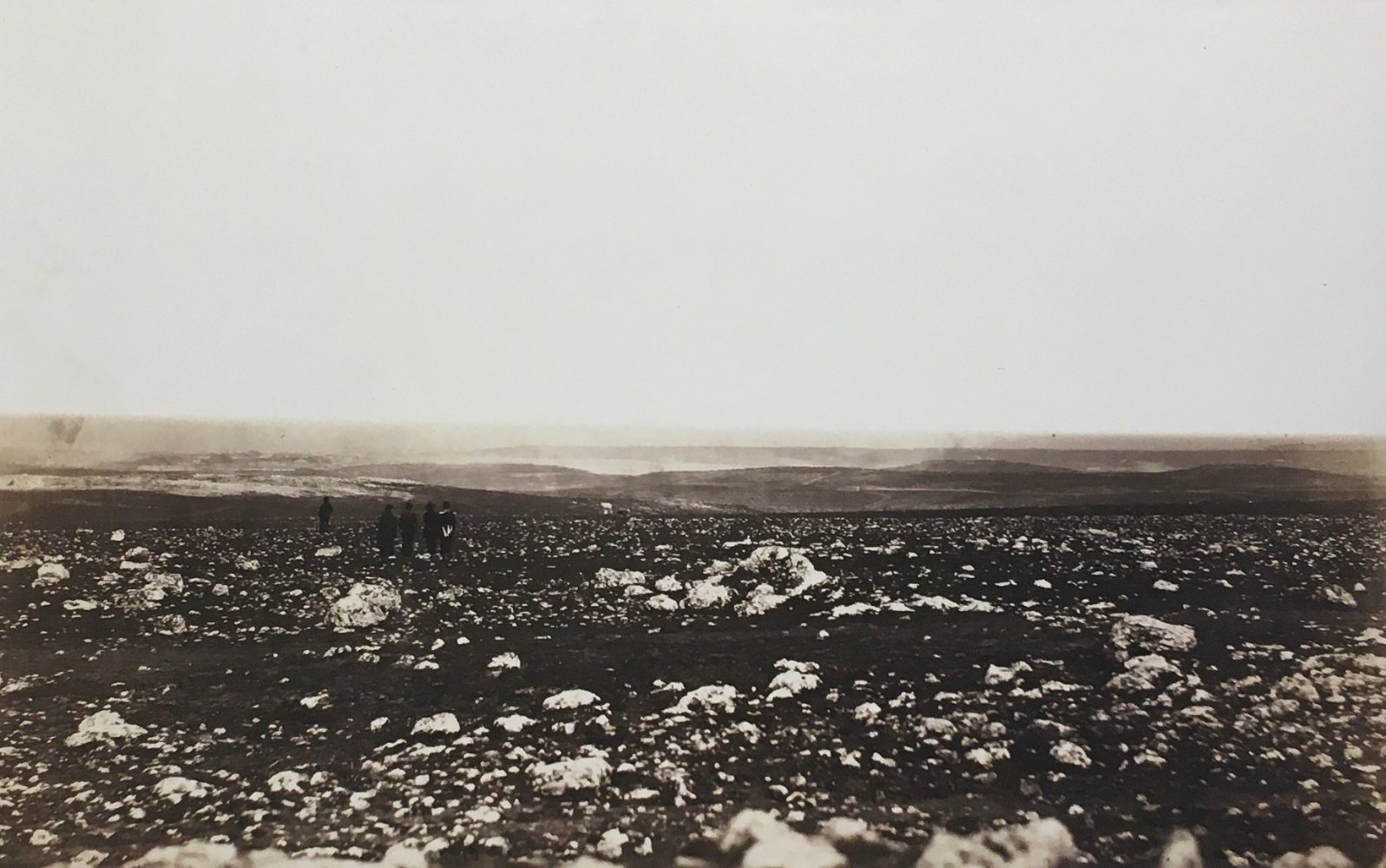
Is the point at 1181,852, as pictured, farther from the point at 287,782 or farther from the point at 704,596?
the point at 287,782

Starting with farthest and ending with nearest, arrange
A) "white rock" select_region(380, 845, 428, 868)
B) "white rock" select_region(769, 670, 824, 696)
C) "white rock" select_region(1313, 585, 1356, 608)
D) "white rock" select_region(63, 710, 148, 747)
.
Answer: "white rock" select_region(1313, 585, 1356, 608)
"white rock" select_region(769, 670, 824, 696)
"white rock" select_region(63, 710, 148, 747)
"white rock" select_region(380, 845, 428, 868)

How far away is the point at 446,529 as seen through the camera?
1.77 m

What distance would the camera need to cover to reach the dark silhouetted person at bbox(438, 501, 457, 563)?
177 centimetres

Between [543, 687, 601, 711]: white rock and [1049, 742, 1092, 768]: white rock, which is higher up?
[543, 687, 601, 711]: white rock

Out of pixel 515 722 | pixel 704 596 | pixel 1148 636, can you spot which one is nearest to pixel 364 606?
pixel 515 722

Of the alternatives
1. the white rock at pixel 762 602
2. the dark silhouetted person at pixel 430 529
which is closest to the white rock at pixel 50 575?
the dark silhouetted person at pixel 430 529

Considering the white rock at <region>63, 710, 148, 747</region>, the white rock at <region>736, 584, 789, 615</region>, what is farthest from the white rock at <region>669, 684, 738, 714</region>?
the white rock at <region>63, 710, 148, 747</region>

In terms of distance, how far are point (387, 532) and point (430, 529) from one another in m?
0.10

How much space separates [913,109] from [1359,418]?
4.46 feet

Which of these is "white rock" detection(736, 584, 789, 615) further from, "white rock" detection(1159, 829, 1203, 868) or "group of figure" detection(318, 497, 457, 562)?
"white rock" detection(1159, 829, 1203, 868)

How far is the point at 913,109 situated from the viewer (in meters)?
1.86

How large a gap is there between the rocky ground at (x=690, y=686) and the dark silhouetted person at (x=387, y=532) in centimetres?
3

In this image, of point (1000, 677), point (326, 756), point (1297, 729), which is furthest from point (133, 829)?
point (1297, 729)

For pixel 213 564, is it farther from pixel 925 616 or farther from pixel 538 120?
Answer: pixel 925 616
